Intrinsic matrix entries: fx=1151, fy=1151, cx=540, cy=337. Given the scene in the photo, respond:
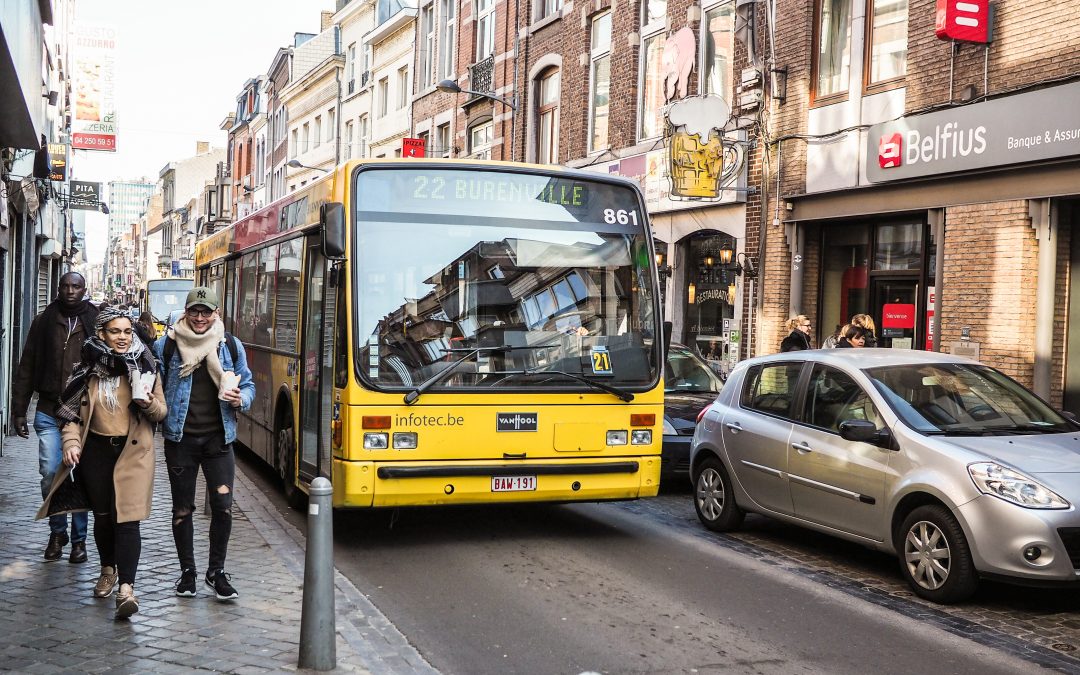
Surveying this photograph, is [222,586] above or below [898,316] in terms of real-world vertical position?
below

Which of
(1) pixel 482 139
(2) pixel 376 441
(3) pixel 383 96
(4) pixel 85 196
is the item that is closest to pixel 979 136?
(2) pixel 376 441

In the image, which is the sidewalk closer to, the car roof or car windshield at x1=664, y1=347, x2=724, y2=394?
the car roof

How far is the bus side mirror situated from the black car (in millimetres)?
3696

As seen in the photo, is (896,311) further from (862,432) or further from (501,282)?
(501,282)

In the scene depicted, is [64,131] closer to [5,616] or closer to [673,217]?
[673,217]

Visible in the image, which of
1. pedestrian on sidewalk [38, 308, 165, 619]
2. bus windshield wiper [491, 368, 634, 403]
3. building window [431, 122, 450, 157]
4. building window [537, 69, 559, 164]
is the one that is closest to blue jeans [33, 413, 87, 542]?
pedestrian on sidewalk [38, 308, 165, 619]

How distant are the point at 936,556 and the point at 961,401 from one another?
1.28 meters

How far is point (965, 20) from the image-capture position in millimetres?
13523

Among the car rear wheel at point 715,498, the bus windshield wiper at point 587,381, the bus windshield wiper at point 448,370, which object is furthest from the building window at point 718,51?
the bus windshield wiper at point 448,370

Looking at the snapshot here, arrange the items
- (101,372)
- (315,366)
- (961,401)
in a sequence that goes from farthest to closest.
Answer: (315,366)
(961,401)
(101,372)

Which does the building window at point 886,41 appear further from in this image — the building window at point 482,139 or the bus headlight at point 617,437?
the building window at point 482,139

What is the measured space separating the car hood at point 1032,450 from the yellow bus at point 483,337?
248 centimetres

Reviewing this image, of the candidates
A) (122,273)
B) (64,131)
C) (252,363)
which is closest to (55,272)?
(64,131)

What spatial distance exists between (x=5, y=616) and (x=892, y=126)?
1233 cm
